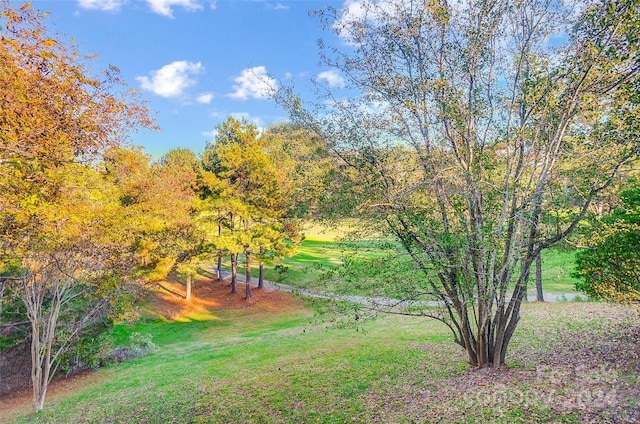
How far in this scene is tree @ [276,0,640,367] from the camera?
4758 millimetres

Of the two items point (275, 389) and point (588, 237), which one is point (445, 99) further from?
point (275, 389)

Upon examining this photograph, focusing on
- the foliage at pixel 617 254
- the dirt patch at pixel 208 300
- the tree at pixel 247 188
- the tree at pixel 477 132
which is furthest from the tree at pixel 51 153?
the dirt patch at pixel 208 300

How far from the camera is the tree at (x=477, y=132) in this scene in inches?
187

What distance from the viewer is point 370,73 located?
6.04 meters

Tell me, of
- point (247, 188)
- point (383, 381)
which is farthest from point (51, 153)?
point (247, 188)

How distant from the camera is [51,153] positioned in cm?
504

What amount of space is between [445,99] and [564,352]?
17.7 ft

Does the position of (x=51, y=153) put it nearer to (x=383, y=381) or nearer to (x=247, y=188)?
(x=383, y=381)

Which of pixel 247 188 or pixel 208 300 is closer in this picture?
pixel 247 188

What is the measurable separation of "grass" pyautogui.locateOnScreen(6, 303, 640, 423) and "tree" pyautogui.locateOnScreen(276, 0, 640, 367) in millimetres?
1128

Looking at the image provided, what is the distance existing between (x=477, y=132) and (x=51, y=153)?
6628 millimetres

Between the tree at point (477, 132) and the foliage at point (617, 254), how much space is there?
127cm

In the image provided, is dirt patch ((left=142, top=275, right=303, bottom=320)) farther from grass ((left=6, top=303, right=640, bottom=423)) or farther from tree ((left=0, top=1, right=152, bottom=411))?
tree ((left=0, top=1, right=152, bottom=411))

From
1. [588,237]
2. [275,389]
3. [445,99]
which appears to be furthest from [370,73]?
[275,389]
